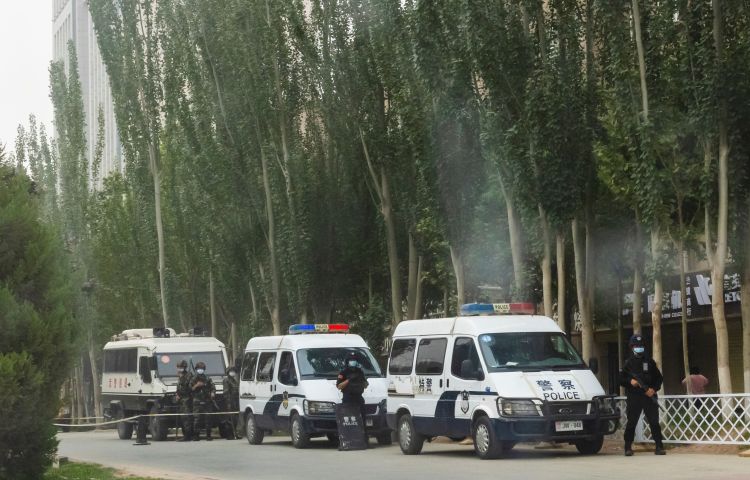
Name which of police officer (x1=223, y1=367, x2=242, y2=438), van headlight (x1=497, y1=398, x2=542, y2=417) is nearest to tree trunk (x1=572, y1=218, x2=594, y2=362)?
van headlight (x1=497, y1=398, x2=542, y2=417)

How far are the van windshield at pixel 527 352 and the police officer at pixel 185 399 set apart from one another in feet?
38.9

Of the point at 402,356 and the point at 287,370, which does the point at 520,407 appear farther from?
the point at 287,370

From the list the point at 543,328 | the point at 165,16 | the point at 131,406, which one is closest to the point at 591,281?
the point at 543,328

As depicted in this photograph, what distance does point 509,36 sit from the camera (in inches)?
1051

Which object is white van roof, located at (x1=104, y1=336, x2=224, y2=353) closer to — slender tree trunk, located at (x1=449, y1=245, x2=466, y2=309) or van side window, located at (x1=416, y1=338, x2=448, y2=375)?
slender tree trunk, located at (x1=449, y1=245, x2=466, y2=309)

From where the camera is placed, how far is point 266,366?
27203mm

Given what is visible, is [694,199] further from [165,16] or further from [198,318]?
[198,318]

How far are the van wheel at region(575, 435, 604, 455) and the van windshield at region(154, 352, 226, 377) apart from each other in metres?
13.9

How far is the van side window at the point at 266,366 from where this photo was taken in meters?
26.9

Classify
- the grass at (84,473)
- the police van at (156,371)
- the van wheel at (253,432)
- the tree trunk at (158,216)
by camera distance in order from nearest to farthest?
the grass at (84,473) < the van wheel at (253,432) < the police van at (156,371) < the tree trunk at (158,216)

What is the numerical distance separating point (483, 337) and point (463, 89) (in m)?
8.73

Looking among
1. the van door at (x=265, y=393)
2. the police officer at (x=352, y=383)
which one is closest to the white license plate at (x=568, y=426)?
the police officer at (x=352, y=383)

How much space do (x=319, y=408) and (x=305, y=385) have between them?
22.1 inches

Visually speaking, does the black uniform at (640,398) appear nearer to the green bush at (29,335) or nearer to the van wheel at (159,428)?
the green bush at (29,335)
